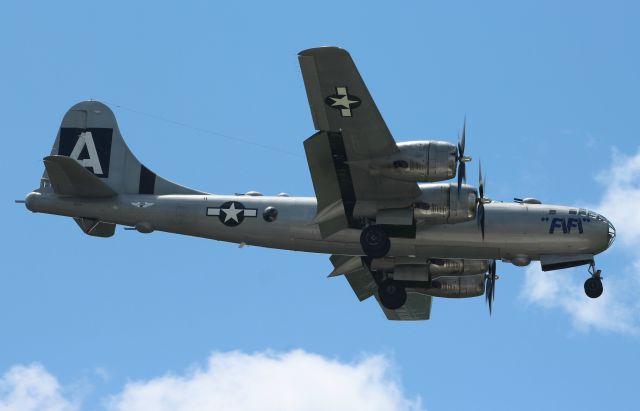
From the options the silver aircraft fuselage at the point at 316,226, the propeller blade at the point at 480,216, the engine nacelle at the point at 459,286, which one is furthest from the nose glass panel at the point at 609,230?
the engine nacelle at the point at 459,286

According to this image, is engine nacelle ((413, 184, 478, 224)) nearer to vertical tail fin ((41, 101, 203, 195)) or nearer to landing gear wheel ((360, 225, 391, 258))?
landing gear wheel ((360, 225, 391, 258))

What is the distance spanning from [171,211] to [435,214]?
9.49m

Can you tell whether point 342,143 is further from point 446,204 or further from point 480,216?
point 480,216

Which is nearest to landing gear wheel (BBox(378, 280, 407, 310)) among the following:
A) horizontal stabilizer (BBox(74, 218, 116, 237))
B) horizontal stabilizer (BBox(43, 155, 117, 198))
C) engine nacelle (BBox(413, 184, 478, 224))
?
engine nacelle (BBox(413, 184, 478, 224))

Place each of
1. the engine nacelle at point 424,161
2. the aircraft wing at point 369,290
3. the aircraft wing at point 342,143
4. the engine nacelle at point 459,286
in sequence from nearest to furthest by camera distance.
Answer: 1. the aircraft wing at point 342,143
2. the engine nacelle at point 424,161
3. the aircraft wing at point 369,290
4. the engine nacelle at point 459,286

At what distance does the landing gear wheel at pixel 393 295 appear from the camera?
47.1 m

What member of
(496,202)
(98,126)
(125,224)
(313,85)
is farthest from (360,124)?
(98,126)

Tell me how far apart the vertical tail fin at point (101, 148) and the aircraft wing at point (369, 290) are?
302 inches

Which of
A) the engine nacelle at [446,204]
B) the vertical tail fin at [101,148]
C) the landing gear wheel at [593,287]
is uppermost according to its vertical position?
the vertical tail fin at [101,148]

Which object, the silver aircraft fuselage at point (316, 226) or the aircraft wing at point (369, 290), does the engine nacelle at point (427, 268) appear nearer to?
the aircraft wing at point (369, 290)

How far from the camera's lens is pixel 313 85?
39469mm

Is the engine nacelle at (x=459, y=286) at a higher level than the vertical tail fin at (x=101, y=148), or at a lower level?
lower

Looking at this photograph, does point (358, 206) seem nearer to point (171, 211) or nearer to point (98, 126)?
point (171, 211)

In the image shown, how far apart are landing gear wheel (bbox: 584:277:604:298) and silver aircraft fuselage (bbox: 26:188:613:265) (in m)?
0.95
